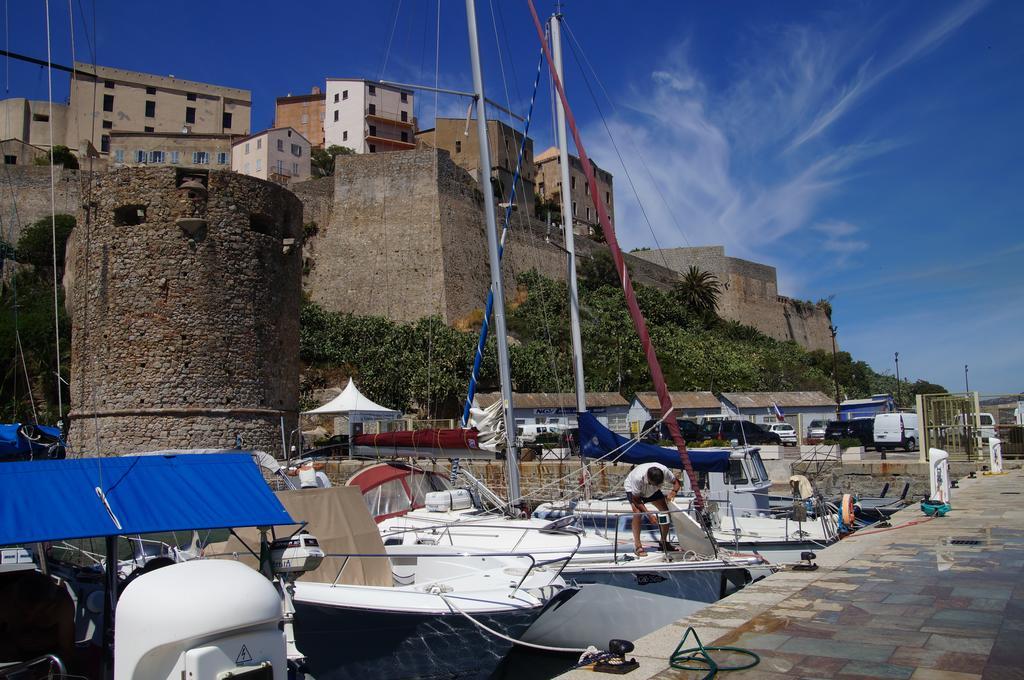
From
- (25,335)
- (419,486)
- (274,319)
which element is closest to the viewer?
(419,486)

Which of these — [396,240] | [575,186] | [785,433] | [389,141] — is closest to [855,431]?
[785,433]

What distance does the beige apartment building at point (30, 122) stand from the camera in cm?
4575

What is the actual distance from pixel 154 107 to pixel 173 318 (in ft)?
131

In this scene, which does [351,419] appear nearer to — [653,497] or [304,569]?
[653,497]

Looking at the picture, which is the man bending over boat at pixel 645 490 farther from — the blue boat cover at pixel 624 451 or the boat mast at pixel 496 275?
the boat mast at pixel 496 275

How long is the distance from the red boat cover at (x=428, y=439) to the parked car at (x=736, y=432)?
10.6 m

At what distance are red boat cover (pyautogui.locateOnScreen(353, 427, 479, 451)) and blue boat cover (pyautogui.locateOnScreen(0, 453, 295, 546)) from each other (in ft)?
20.6

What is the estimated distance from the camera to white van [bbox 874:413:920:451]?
2266cm

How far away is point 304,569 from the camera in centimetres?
515

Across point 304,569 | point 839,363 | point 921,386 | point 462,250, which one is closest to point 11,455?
point 304,569

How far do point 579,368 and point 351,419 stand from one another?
9465 millimetres

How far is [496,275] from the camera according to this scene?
431 inches

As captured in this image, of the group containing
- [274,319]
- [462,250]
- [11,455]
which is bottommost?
[11,455]

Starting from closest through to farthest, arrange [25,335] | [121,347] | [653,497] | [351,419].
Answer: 1. [653,497]
2. [121,347]
3. [351,419]
4. [25,335]
